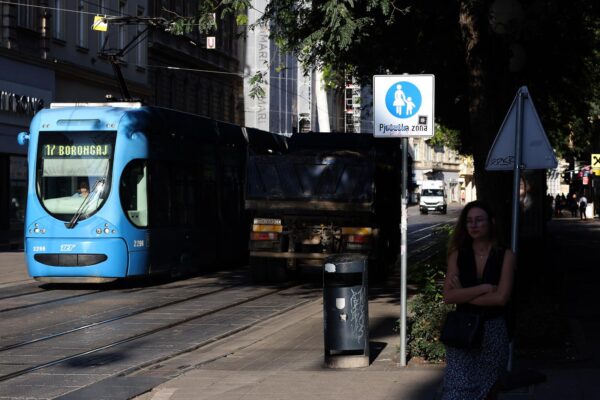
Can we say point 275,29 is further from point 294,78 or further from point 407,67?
point 294,78

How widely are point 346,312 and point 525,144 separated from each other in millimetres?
2483

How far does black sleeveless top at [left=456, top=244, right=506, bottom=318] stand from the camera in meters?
6.83

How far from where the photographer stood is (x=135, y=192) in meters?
21.2

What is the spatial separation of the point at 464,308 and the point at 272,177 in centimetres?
1557

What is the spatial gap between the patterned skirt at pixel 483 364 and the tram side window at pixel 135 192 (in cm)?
1456

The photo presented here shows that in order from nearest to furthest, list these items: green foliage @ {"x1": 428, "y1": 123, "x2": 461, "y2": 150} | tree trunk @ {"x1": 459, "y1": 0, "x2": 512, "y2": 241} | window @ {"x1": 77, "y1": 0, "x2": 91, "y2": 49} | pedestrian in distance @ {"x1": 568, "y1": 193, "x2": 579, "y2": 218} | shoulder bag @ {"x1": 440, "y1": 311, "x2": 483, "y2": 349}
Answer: shoulder bag @ {"x1": 440, "y1": 311, "x2": 483, "y2": 349}
tree trunk @ {"x1": 459, "y1": 0, "x2": 512, "y2": 241}
green foliage @ {"x1": 428, "y1": 123, "x2": 461, "y2": 150}
window @ {"x1": 77, "y1": 0, "x2": 91, "y2": 49}
pedestrian in distance @ {"x1": 568, "y1": 193, "x2": 579, "y2": 218}

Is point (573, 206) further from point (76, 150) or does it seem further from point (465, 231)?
point (465, 231)

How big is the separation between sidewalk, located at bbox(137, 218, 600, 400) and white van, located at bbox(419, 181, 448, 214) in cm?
6865

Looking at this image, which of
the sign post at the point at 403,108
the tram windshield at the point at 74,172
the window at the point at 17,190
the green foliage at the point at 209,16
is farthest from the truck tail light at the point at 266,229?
the window at the point at 17,190

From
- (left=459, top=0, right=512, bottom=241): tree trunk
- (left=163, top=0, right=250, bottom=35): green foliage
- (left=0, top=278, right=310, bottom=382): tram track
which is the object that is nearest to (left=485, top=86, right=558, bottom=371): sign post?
(left=459, top=0, right=512, bottom=241): tree trunk

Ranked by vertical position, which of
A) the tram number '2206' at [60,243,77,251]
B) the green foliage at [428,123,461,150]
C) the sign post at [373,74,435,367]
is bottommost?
the tram number '2206' at [60,243,77,251]

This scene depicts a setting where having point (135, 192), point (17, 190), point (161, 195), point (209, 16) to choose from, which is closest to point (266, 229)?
point (161, 195)

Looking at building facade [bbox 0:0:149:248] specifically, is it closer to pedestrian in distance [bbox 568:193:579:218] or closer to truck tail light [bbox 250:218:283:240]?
A: truck tail light [bbox 250:218:283:240]

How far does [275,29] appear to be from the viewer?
1928 centimetres
